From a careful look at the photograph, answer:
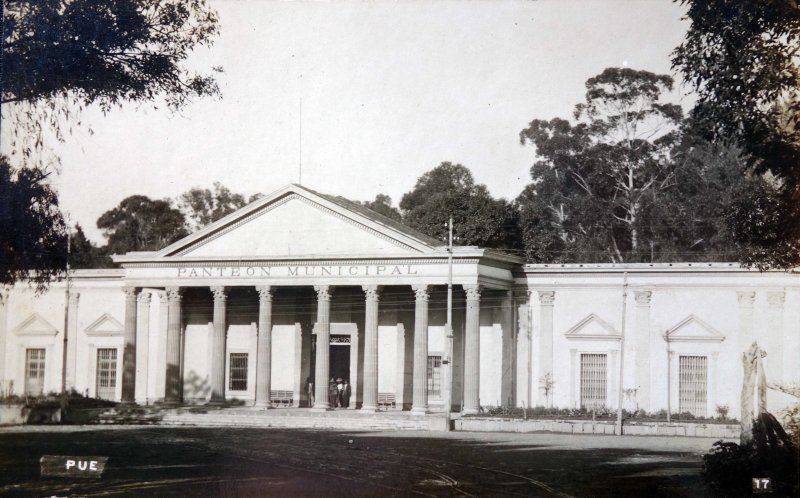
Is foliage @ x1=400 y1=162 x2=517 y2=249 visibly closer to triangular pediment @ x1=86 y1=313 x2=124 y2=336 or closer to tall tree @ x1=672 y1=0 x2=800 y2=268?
triangular pediment @ x1=86 y1=313 x2=124 y2=336

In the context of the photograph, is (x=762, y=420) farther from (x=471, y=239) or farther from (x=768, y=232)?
(x=471, y=239)

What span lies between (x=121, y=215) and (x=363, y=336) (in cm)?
3278

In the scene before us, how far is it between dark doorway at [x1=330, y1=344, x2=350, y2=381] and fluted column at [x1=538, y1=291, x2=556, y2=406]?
890cm

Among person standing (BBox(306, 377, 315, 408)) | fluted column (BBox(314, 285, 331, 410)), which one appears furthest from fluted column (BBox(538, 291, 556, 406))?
person standing (BBox(306, 377, 315, 408))

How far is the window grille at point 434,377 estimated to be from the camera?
43.7 m

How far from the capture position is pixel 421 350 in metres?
40.4

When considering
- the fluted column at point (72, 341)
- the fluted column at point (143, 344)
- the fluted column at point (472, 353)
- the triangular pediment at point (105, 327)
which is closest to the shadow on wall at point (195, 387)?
the fluted column at point (143, 344)

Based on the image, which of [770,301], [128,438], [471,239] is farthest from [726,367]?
[128,438]

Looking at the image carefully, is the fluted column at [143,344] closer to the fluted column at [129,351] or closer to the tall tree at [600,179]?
the fluted column at [129,351]

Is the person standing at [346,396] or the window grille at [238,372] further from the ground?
the window grille at [238,372]

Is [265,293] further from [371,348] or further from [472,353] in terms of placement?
[472,353]

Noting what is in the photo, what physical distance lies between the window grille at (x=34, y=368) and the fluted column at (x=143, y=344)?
4613 millimetres

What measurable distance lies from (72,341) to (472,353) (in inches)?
824

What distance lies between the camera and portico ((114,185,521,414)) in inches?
1602
